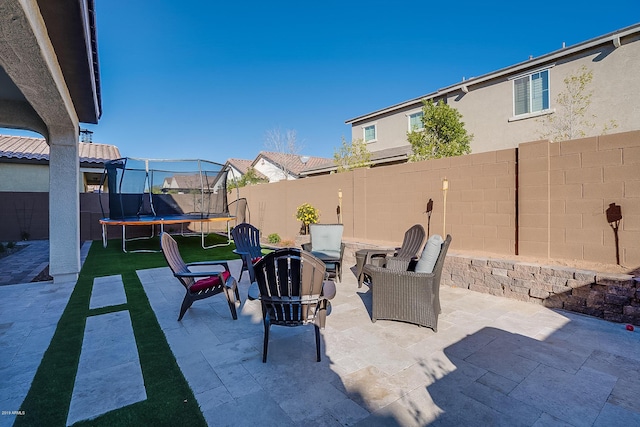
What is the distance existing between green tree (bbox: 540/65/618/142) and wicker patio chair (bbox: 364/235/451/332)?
792 centimetres

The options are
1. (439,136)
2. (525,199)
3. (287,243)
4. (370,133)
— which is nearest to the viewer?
(525,199)

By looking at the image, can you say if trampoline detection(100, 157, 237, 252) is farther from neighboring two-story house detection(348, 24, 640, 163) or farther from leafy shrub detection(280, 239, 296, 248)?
neighboring two-story house detection(348, 24, 640, 163)

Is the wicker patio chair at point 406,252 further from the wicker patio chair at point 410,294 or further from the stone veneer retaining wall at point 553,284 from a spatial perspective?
the wicker patio chair at point 410,294

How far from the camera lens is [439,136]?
30.9ft

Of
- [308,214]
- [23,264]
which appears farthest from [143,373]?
[23,264]

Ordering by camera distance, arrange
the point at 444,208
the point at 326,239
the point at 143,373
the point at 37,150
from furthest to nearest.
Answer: the point at 37,150
the point at 326,239
the point at 444,208
the point at 143,373

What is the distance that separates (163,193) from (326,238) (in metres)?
8.00

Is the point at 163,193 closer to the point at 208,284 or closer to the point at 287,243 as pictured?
the point at 287,243

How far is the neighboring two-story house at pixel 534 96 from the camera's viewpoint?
7895mm

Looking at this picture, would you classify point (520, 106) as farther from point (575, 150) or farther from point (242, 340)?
point (242, 340)

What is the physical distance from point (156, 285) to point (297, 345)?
11.0 ft

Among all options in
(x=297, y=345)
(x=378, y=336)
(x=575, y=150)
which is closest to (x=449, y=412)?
(x=378, y=336)

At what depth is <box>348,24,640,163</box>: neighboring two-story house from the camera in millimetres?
7895

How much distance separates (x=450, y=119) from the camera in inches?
363
